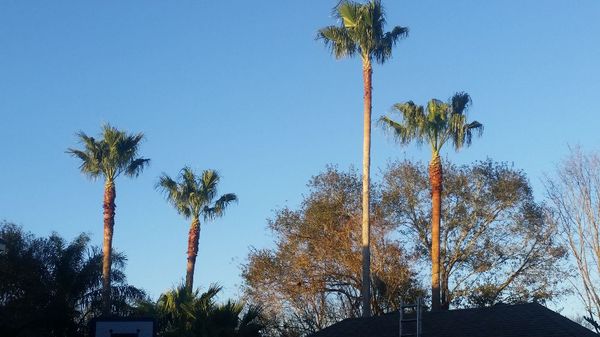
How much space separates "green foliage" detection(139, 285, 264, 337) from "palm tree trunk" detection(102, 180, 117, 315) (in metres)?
6.45

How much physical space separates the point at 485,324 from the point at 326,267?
611 inches

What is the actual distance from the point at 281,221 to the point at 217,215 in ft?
13.3

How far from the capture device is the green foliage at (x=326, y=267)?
43.7 meters

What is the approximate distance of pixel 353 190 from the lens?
4572cm

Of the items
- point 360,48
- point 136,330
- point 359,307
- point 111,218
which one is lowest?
point 136,330

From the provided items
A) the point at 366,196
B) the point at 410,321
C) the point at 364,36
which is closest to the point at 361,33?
the point at 364,36

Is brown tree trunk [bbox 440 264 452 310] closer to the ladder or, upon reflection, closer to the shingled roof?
the shingled roof

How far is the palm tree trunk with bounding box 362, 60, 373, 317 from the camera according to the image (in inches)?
1383

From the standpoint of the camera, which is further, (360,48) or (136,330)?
(360,48)

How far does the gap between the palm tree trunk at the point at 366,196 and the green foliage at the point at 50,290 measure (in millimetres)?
10430

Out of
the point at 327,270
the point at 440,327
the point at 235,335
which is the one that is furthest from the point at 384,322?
the point at 327,270

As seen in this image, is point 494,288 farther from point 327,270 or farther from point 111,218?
point 111,218

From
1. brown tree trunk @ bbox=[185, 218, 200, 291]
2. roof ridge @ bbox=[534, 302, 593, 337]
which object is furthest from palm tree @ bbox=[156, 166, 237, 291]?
roof ridge @ bbox=[534, 302, 593, 337]

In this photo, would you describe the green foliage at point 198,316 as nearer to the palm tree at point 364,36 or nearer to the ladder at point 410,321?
the ladder at point 410,321
